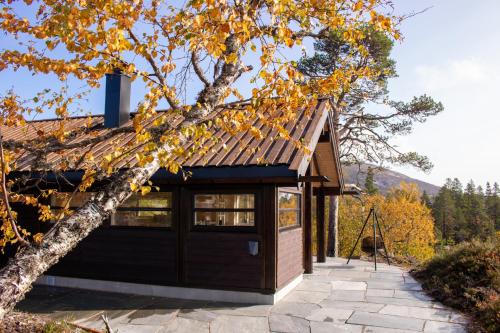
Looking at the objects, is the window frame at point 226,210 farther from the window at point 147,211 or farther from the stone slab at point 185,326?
the stone slab at point 185,326

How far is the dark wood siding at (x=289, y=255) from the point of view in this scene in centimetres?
802

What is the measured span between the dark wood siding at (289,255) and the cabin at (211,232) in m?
0.02

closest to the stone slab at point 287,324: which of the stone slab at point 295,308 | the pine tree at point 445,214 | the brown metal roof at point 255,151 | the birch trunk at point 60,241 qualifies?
the stone slab at point 295,308

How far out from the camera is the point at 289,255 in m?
8.71

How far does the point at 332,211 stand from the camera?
18891 millimetres

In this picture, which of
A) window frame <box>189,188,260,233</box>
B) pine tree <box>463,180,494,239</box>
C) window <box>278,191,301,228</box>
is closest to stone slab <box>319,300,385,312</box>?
window <box>278,191,301,228</box>

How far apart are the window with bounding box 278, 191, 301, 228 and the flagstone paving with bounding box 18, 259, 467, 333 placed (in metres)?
1.42

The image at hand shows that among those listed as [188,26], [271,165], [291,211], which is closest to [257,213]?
[271,165]

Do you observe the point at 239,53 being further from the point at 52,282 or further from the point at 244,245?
the point at 52,282

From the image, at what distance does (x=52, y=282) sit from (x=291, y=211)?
18.2 feet

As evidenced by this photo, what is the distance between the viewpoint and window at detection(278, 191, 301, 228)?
8703 mm

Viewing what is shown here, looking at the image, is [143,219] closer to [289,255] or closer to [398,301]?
[289,255]

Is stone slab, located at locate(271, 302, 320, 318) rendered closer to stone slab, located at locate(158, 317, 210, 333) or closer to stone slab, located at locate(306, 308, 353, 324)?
stone slab, located at locate(306, 308, 353, 324)

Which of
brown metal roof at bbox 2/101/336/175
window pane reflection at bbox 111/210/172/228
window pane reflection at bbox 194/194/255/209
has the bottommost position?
window pane reflection at bbox 111/210/172/228
